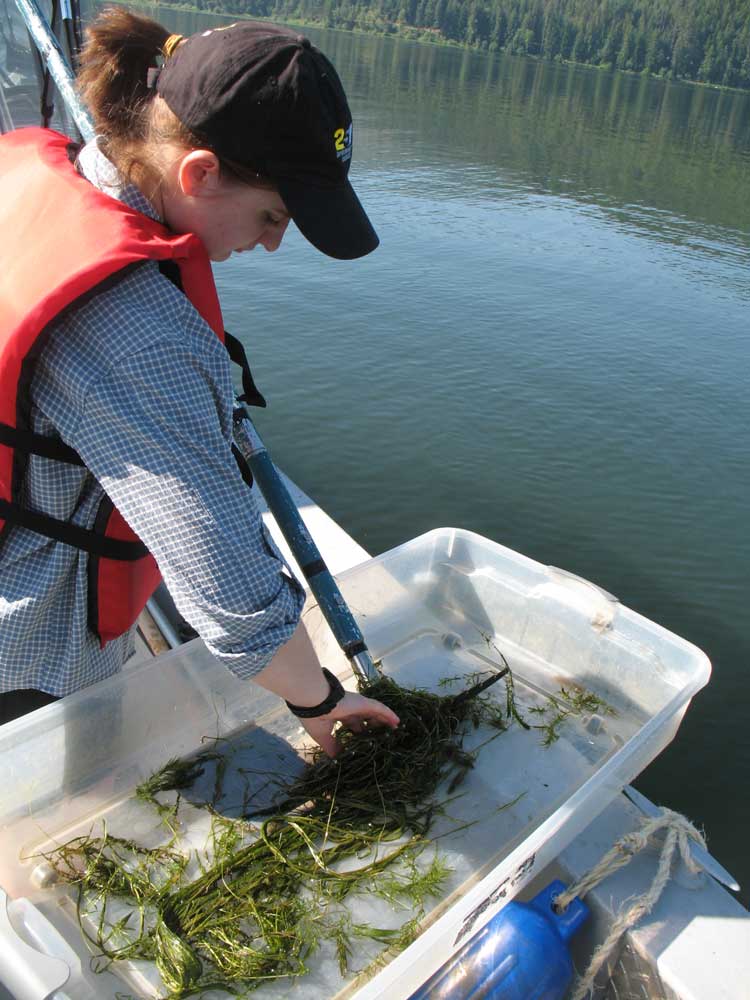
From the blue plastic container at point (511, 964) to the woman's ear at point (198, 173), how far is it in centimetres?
194

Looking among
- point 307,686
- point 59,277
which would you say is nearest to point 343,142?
point 59,277

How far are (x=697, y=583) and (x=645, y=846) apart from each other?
3.66 meters

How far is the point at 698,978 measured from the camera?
227cm

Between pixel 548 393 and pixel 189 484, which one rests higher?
pixel 189 484

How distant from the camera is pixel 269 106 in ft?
4.97

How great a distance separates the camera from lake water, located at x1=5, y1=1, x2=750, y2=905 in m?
5.86

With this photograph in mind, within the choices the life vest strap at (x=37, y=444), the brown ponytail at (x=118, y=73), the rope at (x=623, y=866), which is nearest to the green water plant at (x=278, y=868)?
the rope at (x=623, y=866)

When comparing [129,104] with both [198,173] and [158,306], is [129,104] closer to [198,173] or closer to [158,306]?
[198,173]

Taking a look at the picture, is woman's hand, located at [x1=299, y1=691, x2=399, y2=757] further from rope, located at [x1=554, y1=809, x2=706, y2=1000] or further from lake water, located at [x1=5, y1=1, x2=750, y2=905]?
lake water, located at [x1=5, y1=1, x2=750, y2=905]

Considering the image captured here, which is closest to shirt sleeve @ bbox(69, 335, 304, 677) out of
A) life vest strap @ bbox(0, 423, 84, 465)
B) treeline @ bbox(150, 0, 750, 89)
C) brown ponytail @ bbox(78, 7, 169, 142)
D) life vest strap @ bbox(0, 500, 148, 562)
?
life vest strap @ bbox(0, 423, 84, 465)

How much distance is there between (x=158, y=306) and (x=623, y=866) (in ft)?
6.75

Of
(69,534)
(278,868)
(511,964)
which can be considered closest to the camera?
(69,534)

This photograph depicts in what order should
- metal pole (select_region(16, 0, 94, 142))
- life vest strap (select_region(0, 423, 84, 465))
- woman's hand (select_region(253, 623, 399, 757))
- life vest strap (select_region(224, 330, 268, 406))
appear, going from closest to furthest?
life vest strap (select_region(0, 423, 84, 465))
woman's hand (select_region(253, 623, 399, 757))
life vest strap (select_region(224, 330, 268, 406))
metal pole (select_region(16, 0, 94, 142))

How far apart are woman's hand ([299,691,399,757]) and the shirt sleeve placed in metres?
0.60
